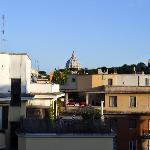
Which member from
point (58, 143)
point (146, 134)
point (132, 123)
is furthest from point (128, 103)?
→ point (58, 143)

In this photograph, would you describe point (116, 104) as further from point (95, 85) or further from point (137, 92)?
point (95, 85)

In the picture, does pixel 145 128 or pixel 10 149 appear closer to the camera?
pixel 10 149

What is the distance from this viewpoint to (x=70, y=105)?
64.0m

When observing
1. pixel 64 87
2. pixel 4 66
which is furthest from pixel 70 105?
pixel 4 66

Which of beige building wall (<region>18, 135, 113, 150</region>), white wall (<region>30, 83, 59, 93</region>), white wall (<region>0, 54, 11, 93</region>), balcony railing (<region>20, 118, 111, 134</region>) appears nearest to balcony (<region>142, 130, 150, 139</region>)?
white wall (<region>30, 83, 59, 93</region>)

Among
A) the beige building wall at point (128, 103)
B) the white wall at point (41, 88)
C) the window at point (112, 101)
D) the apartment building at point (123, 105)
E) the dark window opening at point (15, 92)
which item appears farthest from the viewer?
the window at point (112, 101)

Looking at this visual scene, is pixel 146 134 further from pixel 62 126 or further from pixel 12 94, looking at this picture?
pixel 62 126

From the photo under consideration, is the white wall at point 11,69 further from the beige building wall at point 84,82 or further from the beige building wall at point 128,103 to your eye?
the beige building wall at point 84,82

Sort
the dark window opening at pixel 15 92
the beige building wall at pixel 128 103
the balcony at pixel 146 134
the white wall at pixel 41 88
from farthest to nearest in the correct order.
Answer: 1. the beige building wall at pixel 128 103
2. the balcony at pixel 146 134
3. the white wall at pixel 41 88
4. the dark window opening at pixel 15 92

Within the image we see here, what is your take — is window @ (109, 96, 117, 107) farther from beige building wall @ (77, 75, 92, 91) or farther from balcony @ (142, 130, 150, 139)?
beige building wall @ (77, 75, 92, 91)

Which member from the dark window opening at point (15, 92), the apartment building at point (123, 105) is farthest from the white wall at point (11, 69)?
the apartment building at point (123, 105)

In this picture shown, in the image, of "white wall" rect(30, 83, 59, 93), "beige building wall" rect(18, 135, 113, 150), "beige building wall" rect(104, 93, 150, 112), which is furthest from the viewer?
"beige building wall" rect(104, 93, 150, 112)

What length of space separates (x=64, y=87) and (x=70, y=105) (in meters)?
15.9

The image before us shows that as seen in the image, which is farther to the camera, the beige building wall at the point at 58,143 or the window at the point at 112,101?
the window at the point at 112,101
